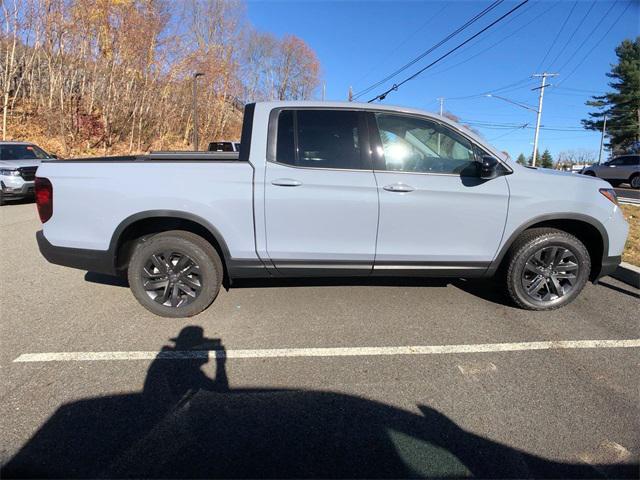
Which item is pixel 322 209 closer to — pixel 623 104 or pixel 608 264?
pixel 608 264

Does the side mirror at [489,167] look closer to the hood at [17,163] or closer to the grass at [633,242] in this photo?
the grass at [633,242]

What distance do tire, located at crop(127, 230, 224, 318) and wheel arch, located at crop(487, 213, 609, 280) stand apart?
2673 millimetres

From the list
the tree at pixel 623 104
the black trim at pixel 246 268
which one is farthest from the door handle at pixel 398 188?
the tree at pixel 623 104

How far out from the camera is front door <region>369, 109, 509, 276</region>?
327 cm

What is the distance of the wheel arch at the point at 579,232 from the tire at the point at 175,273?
2.67 meters

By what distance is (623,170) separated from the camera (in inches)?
843

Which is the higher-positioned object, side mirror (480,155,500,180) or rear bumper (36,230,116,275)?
side mirror (480,155,500,180)

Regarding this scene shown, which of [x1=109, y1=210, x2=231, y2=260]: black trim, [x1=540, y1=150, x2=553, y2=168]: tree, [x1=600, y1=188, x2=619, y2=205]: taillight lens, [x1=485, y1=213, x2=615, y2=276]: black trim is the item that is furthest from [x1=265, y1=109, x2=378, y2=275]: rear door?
[x1=540, y1=150, x2=553, y2=168]: tree

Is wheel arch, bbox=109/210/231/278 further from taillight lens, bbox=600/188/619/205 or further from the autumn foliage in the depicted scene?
the autumn foliage

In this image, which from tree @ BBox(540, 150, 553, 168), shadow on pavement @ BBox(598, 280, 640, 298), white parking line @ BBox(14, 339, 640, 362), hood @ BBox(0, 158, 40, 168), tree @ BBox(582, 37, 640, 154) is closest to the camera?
white parking line @ BBox(14, 339, 640, 362)

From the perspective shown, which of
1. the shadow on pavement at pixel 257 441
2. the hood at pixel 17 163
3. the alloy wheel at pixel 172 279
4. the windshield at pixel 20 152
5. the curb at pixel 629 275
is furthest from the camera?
the windshield at pixel 20 152

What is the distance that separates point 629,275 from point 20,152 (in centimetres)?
1431

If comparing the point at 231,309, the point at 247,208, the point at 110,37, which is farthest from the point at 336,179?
the point at 110,37

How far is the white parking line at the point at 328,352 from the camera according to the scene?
2820 millimetres
